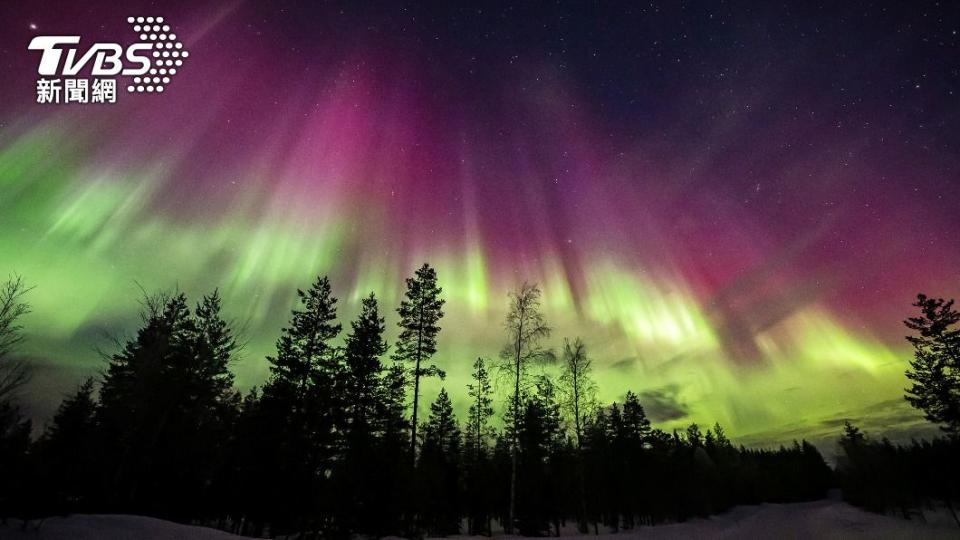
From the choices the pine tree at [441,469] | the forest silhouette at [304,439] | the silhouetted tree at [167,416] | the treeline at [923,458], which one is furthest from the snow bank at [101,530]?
the treeline at [923,458]

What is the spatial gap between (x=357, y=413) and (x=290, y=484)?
626cm

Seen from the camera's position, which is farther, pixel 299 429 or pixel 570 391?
pixel 570 391

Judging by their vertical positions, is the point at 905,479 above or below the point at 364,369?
below

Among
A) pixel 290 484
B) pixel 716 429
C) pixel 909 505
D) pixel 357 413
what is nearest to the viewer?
pixel 290 484

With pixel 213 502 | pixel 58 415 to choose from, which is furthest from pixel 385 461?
pixel 58 415

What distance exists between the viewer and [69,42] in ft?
44.2

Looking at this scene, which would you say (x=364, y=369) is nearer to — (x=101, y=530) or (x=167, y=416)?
(x=167, y=416)

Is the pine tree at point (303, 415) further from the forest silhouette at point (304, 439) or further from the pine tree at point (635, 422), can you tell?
the pine tree at point (635, 422)

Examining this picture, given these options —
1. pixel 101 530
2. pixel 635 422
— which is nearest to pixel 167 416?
pixel 101 530

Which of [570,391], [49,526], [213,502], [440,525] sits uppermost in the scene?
[570,391]

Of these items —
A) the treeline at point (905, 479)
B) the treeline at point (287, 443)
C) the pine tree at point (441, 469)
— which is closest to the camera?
the treeline at point (287, 443)

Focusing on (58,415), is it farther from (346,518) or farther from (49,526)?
(49,526)

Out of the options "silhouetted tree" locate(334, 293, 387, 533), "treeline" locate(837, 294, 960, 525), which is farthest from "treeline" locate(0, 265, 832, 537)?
"treeline" locate(837, 294, 960, 525)

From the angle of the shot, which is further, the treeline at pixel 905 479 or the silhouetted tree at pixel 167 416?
the treeline at pixel 905 479
